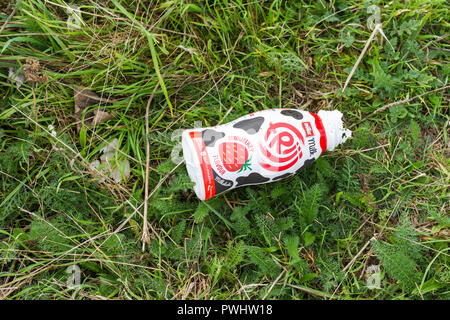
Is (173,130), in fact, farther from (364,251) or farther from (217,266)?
(364,251)

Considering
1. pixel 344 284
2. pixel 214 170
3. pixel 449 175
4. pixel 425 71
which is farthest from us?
pixel 425 71

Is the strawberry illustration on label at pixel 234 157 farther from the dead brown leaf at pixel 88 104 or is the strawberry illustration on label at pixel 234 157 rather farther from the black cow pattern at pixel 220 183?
the dead brown leaf at pixel 88 104

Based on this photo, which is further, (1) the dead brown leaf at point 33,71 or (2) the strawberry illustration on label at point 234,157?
(1) the dead brown leaf at point 33,71

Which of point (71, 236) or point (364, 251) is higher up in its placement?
point (71, 236)

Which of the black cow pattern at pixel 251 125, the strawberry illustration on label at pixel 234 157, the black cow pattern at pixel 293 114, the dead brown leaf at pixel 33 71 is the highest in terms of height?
the dead brown leaf at pixel 33 71

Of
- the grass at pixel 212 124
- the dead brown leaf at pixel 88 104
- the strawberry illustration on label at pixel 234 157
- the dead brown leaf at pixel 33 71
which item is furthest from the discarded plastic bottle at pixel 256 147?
the dead brown leaf at pixel 33 71

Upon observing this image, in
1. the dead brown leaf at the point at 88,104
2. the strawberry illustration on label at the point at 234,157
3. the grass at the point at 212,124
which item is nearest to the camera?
the strawberry illustration on label at the point at 234,157

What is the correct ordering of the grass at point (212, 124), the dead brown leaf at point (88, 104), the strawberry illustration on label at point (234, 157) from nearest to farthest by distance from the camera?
1. the strawberry illustration on label at point (234, 157)
2. the grass at point (212, 124)
3. the dead brown leaf at point (88, 104)

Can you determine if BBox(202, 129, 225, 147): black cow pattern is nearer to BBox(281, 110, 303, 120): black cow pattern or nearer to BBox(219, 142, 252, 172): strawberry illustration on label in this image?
BBox(219, 142, 252, 172): strawberry illustration on label

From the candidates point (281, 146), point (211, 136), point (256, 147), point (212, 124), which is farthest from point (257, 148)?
point (212, 124)

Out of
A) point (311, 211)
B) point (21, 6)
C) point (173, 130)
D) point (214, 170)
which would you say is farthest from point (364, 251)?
point (21, 6)

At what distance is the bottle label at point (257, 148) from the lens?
5.62 feet

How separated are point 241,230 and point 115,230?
69 cm

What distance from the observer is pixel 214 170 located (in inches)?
67.1
